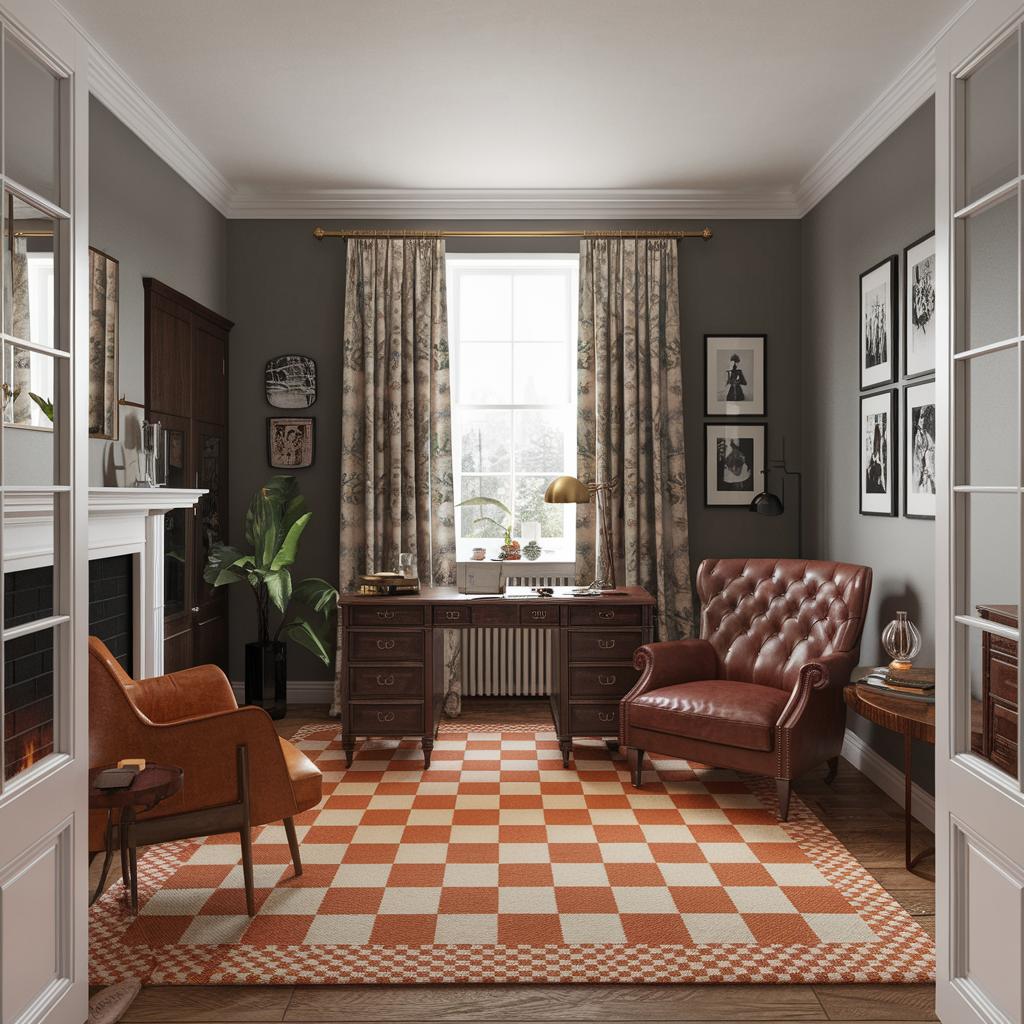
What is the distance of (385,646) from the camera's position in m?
4.10

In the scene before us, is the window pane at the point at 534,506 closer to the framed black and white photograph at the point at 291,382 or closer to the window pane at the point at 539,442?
the window pane at the point at 539,442

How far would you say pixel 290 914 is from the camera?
8.61 feet

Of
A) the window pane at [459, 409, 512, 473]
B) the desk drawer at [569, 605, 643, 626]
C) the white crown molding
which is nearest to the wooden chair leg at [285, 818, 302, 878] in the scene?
the desk drawer at [569, 605, 643, 626]

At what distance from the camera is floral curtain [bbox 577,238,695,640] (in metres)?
5.00

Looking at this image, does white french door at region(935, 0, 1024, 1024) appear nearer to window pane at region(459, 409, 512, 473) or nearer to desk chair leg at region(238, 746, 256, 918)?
desk chair leg at region(238, 746, 256, 918)

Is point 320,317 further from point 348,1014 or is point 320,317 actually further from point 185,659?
point 348,1014

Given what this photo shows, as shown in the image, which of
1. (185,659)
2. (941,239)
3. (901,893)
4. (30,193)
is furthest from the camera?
(185,659)

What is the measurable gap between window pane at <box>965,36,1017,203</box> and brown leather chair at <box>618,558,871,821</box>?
2.09 m

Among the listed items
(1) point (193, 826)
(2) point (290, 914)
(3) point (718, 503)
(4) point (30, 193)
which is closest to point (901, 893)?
(2) point (290, 914)

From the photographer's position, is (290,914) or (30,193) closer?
(30,193)

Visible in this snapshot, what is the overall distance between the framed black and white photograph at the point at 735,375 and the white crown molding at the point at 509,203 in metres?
0.78

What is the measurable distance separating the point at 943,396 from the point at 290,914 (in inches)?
96.2

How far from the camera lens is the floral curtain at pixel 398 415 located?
5.00 metres

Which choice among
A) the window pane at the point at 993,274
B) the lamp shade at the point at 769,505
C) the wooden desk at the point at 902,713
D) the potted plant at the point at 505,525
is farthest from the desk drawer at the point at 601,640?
the window pane at the point at 993,274
